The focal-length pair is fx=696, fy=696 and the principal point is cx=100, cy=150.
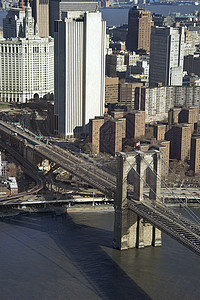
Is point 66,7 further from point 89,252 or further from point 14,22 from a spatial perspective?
point 89,252

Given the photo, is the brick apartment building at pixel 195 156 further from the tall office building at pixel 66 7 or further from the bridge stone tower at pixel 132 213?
the tall office building at pixel 66 7

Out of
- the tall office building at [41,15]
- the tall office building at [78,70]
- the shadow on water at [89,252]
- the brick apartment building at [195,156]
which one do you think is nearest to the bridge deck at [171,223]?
the shadow on water at [89,252]

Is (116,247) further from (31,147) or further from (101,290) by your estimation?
(31,147)

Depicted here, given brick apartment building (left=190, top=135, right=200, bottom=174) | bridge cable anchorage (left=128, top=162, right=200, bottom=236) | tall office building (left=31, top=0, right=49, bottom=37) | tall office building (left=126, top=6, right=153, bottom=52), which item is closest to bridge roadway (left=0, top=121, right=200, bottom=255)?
bridge cable anchorage (left=128, top=162, right=200, bottom=236)

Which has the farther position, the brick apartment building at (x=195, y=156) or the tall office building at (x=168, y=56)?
the tall office building at (x=168, y=56)

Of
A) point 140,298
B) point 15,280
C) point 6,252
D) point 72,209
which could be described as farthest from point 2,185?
point 140,298

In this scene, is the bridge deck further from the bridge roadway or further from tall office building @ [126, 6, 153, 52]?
tall office building @ [126, 6, 153, 52]
